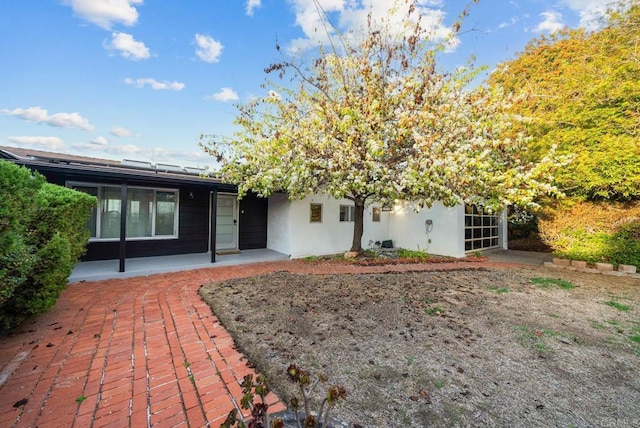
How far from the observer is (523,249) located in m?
12.0

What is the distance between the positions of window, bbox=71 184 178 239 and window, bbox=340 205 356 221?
5.68 m

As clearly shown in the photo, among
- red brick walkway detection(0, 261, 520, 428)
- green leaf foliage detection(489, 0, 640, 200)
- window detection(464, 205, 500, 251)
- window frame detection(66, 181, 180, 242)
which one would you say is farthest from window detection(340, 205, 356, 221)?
red brick walkway detection(0, 261, 520, 428)

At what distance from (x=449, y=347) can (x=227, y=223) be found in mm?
7802

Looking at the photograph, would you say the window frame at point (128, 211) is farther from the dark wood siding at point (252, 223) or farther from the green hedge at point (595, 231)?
the green hedge at point (595, 231)

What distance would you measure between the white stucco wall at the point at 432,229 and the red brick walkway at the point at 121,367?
771cm

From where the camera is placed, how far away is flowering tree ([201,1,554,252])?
545 cm

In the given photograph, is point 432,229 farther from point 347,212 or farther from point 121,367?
point 121,367

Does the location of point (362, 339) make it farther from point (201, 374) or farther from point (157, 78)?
point (157, 78)

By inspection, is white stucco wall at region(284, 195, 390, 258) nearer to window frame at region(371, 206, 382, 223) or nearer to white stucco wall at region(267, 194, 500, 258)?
white stucco wall at region(267, 194, 500, 258)

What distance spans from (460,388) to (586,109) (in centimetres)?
920

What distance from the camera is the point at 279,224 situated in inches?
366

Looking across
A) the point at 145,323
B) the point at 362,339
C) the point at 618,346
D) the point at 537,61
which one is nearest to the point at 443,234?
the point at 618,346

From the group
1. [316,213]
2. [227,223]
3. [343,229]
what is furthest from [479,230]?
[227,223]

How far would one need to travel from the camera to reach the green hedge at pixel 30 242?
7.27ft
